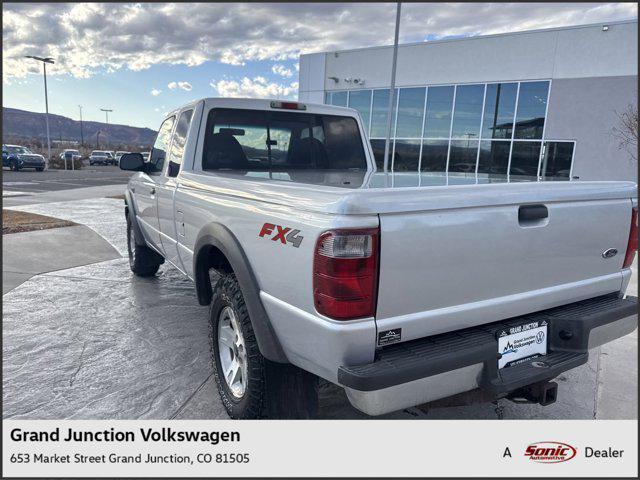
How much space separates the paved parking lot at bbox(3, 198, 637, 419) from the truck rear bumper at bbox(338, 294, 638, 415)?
266 mm

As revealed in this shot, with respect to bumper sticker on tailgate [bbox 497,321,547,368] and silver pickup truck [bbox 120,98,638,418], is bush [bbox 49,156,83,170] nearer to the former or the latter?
silver pickup truck [bbox 120,98,638,418]

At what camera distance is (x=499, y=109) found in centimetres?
1683

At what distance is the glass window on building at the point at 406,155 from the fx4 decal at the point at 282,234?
56.6 feet

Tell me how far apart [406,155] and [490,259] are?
17761mm

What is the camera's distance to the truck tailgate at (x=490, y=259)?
6.32 ft

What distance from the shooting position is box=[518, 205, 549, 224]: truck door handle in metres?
2.19

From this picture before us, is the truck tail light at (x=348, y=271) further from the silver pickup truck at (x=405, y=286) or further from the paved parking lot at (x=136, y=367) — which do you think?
the paved parking lot at (x=136, y=367)

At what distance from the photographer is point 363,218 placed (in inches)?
71.9

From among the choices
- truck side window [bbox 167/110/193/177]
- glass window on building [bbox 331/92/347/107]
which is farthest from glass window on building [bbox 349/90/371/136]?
truck side window [bbox 167/110/193/177]

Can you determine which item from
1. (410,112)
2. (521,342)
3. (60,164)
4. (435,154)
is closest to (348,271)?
(521,342)

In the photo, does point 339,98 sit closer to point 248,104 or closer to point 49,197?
point 49,197

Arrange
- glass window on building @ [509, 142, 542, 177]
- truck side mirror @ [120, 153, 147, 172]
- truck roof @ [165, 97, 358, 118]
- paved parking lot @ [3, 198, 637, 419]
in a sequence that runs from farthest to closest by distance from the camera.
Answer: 1. glass window on building @ [509, 142, 542, 177]
2. truck side mirror @ [120, 153, 147, 172]
3. truck roof @ [165, 97, 358, 118]
4. paved parking lot @ [3, 198, 637, 419]

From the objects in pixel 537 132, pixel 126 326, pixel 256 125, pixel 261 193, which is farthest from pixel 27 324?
pixel 537 132

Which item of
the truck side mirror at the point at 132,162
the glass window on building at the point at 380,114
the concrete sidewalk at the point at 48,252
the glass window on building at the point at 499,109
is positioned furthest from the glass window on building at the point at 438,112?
the truck side mirror at the point at 132,162
